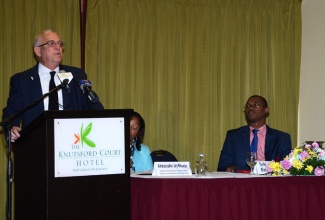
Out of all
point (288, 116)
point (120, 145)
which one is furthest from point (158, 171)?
point (288, 116)

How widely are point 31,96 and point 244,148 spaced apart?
267 cm

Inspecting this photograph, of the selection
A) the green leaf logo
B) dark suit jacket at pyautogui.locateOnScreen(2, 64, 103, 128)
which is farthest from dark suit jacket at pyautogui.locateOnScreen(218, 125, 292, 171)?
the green leaf logo

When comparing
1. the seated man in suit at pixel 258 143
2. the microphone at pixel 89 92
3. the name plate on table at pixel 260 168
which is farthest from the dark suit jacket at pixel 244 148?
the microphone at pixel 89 92

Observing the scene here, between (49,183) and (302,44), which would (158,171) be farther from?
(302,44)

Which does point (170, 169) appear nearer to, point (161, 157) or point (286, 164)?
point (286, 164)

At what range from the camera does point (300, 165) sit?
4.50m

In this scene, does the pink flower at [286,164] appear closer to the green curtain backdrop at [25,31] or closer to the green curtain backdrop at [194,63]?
the green curtain backdrop at [194,63]

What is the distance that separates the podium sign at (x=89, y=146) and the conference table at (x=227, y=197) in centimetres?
75

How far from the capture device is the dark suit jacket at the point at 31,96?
13.8ft

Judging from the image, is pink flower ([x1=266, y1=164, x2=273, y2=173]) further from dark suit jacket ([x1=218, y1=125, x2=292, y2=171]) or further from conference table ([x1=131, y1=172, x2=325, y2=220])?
dark suit jacket ([x1=218, y1=125, x2=292, y2=171])

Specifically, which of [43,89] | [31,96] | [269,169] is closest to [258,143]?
[269,169]

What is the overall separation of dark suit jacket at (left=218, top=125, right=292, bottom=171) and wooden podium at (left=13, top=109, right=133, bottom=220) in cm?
292

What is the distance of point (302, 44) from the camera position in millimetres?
7621

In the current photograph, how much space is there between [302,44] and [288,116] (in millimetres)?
966
